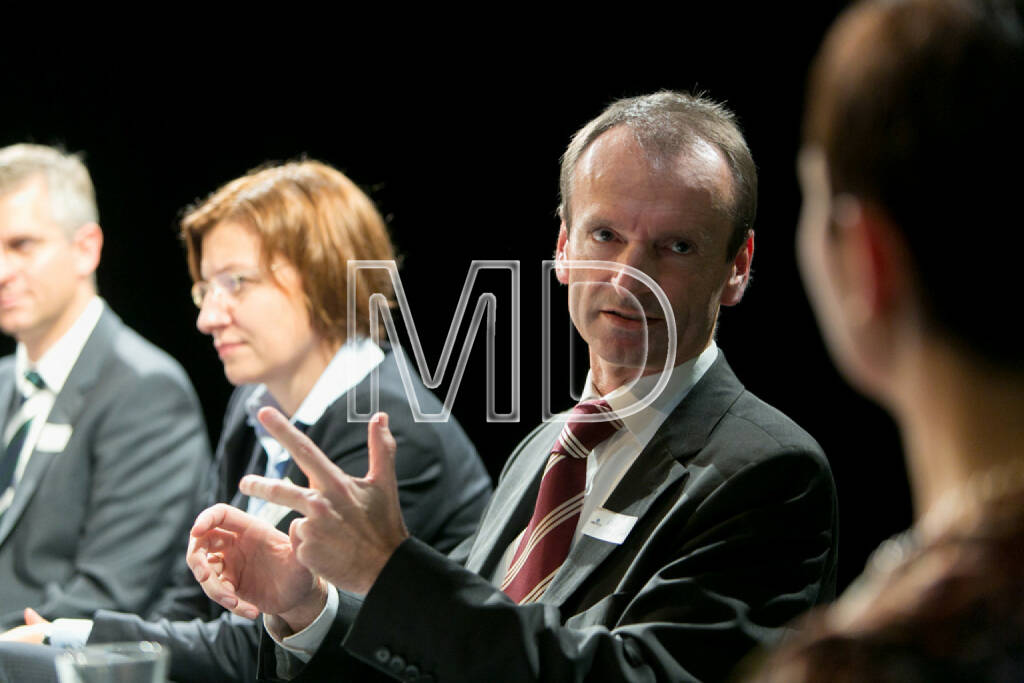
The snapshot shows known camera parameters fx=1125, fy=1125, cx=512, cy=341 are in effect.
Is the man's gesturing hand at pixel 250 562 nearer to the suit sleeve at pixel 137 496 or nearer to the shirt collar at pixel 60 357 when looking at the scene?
the suit sleeve at pixel 137 496

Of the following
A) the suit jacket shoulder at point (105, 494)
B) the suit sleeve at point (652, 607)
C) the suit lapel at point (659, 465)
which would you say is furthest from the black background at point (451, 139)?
the suit jacket shoulder at point (105, 494)

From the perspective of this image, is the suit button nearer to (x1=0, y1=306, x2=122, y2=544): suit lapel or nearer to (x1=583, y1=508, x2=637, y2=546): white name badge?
(x1=583, y1=508, x2=637, y2=546): white name badge

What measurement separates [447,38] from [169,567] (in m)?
1.72

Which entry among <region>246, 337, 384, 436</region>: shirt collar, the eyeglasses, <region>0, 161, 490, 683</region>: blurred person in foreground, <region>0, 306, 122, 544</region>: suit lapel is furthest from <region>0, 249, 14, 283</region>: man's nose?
<region>246, 337, 384, 436</region>: shirt collar

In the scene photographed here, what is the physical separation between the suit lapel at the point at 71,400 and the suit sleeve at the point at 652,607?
1704mm

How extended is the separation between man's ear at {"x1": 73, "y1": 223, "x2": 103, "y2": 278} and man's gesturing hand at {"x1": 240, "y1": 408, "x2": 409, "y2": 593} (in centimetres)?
231

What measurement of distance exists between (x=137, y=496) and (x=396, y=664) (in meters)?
1.96

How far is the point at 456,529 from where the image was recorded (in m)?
2.75

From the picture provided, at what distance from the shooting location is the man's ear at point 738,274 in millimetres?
2021

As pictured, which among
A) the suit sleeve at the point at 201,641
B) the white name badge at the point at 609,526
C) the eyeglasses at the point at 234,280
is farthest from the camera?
the eyeglasses at the point at 234,280

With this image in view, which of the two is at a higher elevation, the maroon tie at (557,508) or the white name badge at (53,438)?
the maroon tie at (557,508)

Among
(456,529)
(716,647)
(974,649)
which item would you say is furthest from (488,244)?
(974,649)

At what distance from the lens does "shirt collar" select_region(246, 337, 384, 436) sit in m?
2.81

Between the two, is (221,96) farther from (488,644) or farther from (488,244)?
(488,644)
